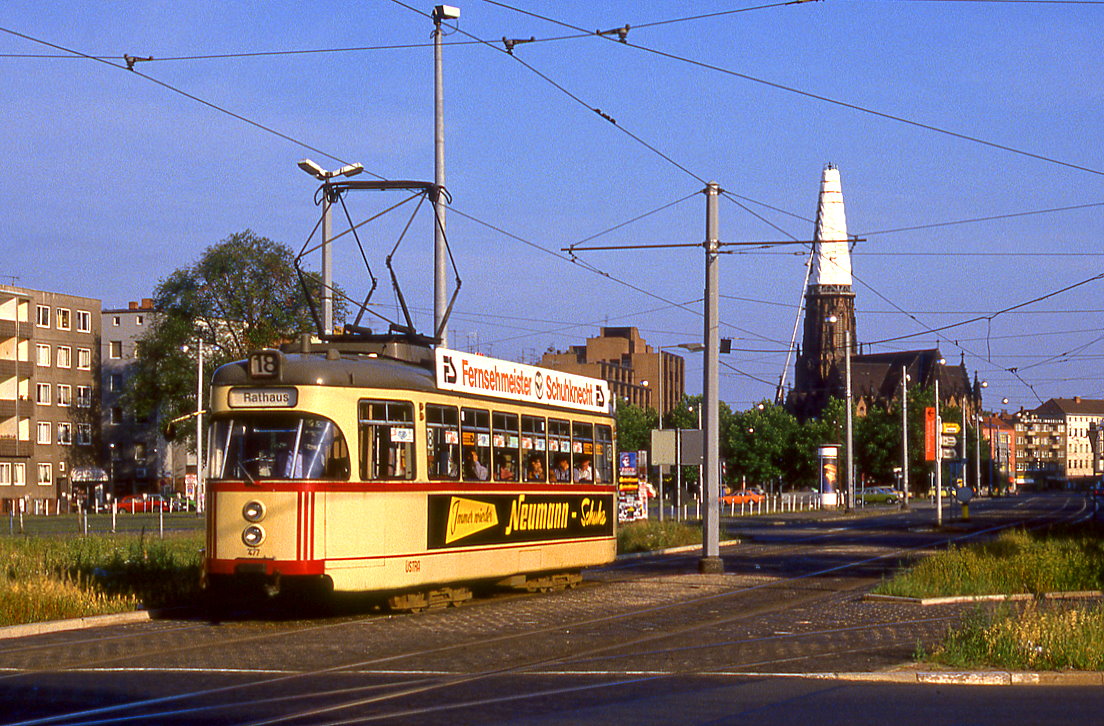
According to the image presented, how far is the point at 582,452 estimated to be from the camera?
22109 millimetres

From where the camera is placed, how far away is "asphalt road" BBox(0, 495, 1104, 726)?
986cm

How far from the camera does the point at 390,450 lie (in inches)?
672

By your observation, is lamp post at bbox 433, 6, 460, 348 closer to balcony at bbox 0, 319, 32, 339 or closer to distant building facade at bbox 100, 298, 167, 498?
balcony at bbox 0, 319, 32, 339

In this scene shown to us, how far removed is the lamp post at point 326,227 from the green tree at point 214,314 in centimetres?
4926

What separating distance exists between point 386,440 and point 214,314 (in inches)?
2559

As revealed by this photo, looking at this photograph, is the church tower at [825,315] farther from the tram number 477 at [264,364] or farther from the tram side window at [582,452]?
the tram number 477 at [264,364]

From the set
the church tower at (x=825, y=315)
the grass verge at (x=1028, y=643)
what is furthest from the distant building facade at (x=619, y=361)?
the grass verge at (x=1028, y=643)

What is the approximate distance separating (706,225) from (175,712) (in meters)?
17.3

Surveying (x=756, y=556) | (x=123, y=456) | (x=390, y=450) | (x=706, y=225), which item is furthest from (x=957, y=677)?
(x=123, y=456)

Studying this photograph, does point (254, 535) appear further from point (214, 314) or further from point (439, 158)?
point (214, 314)

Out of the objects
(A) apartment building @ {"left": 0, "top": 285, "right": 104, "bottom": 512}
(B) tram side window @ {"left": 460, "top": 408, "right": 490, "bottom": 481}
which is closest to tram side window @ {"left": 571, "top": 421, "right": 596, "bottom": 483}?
(B) tram side window @ {"left": 460, "top": 408, "right": 490, "bottom": 481}

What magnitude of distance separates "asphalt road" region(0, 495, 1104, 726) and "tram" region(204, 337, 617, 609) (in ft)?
2.03

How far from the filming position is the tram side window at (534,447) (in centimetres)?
2009

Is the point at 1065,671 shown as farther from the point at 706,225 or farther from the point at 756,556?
the point at 756,556
